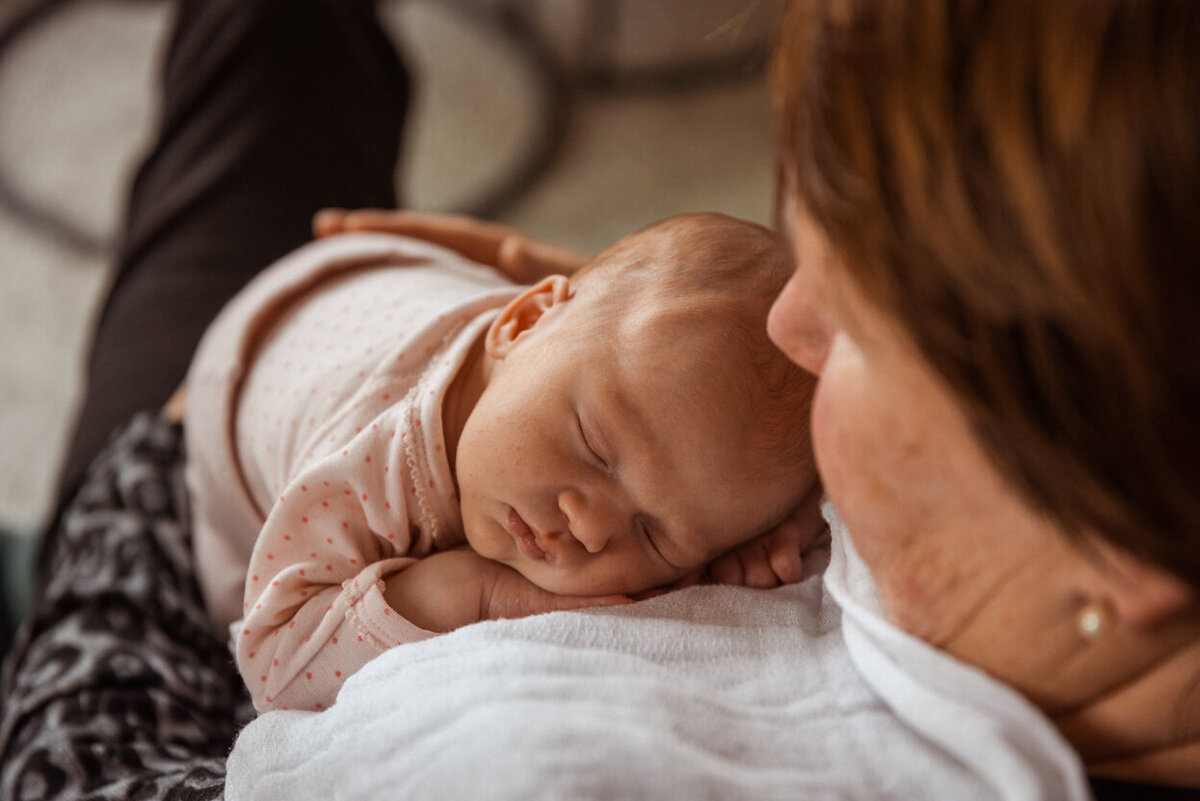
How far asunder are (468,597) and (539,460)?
0.13 meters

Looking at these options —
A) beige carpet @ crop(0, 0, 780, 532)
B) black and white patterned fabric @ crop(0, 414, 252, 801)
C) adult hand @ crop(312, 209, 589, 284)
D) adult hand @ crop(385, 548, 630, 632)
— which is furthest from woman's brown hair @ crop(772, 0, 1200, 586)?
beige carpet @ crop(0, 0, 780, 532)

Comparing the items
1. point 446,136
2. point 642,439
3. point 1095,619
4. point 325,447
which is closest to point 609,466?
point 642,439

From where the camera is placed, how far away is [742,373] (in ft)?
2.82

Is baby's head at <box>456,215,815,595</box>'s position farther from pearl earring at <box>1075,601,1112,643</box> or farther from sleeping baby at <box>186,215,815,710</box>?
pearl earring at <box>1075,601,1112,643</box>

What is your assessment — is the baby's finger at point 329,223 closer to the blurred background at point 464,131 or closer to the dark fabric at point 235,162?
the dark fabric at point 235,162

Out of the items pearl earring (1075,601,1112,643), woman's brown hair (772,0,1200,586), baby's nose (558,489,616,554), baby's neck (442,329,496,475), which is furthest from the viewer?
baby's neck (442,329,496,475)

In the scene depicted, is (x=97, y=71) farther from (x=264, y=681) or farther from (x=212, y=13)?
(x=264, y=681)

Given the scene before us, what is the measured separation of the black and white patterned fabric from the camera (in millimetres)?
865

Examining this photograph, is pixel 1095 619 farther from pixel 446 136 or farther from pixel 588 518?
pixel 446 136

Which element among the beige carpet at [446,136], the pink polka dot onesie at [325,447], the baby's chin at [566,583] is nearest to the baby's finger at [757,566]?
the baby's chin at [566,583]

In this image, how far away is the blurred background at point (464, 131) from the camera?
2041 mm

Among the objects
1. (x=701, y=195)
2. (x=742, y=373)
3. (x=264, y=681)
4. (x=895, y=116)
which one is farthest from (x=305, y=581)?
(x=701, y=195)

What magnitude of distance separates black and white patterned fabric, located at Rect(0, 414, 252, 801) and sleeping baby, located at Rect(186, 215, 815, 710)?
112 millimetres

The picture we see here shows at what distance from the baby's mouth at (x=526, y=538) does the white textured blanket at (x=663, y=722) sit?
10 centimetres
